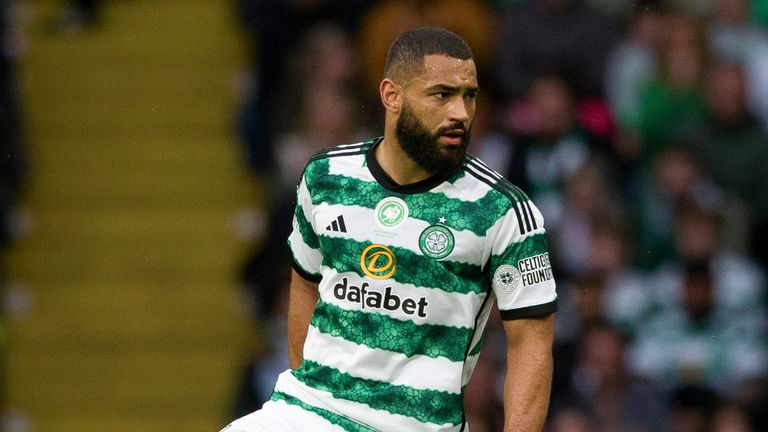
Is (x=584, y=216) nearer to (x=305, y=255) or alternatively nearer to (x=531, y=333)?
(x=305, y=255)

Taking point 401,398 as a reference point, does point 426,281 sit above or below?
above

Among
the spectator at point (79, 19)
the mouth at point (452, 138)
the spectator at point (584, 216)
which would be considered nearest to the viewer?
the mouth at point (452, 138)

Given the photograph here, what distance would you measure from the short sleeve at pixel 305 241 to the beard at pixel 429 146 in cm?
44

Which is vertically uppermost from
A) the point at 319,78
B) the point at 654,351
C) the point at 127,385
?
the point at 319,78

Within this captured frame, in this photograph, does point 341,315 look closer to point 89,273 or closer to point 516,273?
point 516,273

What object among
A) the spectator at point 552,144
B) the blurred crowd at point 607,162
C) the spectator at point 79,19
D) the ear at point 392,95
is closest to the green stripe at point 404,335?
the ear at point 392,95

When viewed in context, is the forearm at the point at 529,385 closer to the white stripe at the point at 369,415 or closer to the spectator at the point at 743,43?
the white stripe at the point at 369,415

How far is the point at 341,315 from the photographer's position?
5.40m

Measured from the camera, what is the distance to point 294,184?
11.0 meters

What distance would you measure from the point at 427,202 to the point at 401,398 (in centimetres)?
66

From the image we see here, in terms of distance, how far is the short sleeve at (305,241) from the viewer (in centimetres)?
567

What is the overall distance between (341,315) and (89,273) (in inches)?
275

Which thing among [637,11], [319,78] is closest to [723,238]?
[637,11]

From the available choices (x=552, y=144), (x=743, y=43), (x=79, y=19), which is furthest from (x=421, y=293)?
(x=79, y=19)
